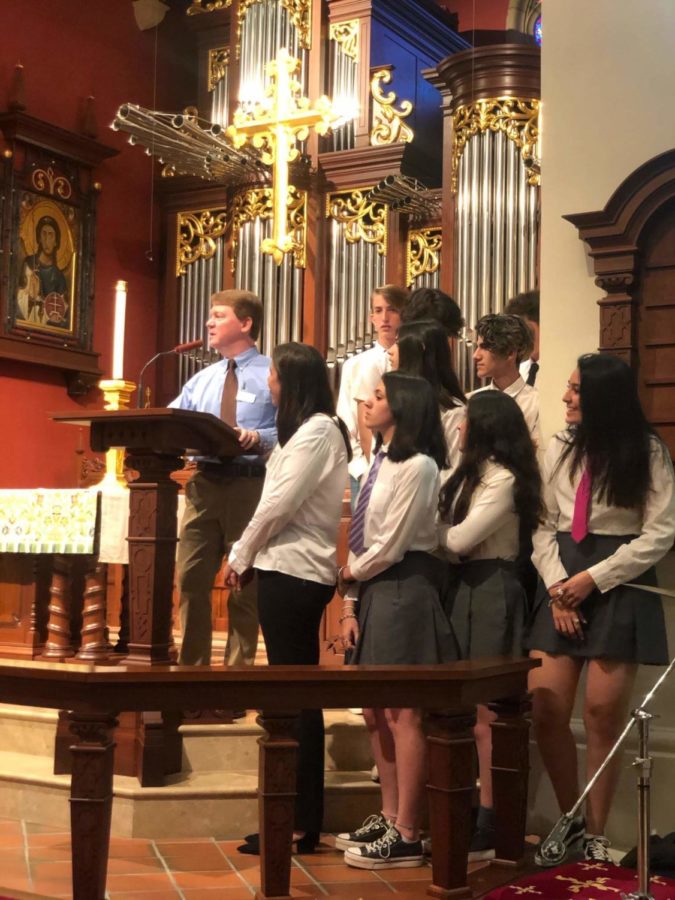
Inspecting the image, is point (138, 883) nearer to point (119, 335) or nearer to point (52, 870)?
point (52, 870)

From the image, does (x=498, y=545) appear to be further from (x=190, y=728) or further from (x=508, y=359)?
(x=190, y=728)

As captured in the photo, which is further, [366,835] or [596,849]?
[366,835]

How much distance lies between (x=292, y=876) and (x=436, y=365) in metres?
1.62

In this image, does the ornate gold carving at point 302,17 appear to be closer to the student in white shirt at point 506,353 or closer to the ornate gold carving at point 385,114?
the ornate gold carving at point 385,114

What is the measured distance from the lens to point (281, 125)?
25.6 ft

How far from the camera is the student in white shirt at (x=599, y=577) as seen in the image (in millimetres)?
3902

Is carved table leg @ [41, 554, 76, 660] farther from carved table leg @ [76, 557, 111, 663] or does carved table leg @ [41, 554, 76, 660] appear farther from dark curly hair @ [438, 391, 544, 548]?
dark curly hair @ [438, 391, 544, 548]

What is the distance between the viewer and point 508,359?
442 cm

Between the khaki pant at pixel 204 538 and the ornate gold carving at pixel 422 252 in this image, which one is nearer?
the khaki pant at pixel 204 538

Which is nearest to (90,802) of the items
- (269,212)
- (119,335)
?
(119,335)

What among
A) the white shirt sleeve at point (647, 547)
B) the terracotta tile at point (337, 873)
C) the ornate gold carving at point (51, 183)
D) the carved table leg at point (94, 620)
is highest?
the ornate gold carving at point (51, 183)

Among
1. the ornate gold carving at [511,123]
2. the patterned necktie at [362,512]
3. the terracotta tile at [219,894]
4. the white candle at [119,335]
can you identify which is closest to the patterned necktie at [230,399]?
the white candle at [119,335]

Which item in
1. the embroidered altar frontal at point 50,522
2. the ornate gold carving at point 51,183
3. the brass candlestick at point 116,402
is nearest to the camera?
the embroidered altar frontal at point 50,522

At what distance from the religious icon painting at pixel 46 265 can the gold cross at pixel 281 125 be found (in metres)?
1.17
